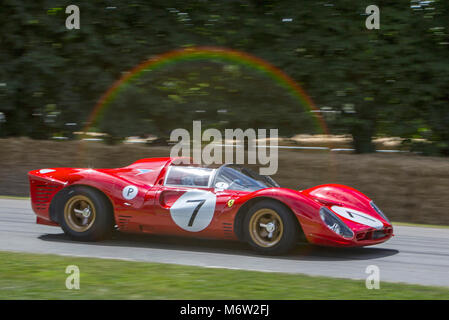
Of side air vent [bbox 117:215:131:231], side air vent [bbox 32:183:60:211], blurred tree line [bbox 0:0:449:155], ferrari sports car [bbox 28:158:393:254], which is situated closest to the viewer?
ferrari sports car [bbox 28:158:393:254]

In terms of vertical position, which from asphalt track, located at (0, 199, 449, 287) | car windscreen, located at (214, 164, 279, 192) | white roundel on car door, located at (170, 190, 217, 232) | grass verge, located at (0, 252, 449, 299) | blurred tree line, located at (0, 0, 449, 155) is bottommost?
asphalt track, located at (0, 199, 449, 287)

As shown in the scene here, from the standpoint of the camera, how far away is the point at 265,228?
6.32 meters

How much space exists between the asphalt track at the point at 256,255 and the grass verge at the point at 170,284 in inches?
17.0

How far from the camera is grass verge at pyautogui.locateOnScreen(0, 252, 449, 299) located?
4398 millimetres

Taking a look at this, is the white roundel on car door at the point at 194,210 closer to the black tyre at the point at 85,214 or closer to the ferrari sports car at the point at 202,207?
the ferrari sports car at the point at 202,207

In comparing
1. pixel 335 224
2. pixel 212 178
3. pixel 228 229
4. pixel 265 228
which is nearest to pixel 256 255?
pixel 265 228

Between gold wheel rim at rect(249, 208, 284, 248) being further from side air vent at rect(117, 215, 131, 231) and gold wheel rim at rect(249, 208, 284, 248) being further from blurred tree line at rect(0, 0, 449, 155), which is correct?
blurred tree line at rect(0, 0, 449, 155)

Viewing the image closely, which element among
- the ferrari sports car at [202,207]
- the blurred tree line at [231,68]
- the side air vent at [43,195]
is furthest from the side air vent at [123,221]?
the blurred tree line at [231,68]

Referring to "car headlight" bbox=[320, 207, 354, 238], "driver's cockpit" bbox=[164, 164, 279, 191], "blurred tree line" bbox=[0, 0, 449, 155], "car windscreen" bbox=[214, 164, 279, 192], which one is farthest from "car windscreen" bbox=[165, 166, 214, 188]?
→ "blurred tree line" bbox=[0, 0, 449, 155]

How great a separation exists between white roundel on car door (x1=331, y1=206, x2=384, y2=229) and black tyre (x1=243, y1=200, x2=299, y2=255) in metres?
0.54

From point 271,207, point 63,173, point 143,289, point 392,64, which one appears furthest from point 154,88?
point 143,289

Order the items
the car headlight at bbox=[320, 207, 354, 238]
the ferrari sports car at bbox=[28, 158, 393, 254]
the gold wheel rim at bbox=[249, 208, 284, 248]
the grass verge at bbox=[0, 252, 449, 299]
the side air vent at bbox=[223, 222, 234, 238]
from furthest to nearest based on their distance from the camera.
Result: 1. the side air vent at bbox=[223, 222, 234, 238]
2. the gold wheel rim at bbox=[249, 208, 284, 248]
3. the ferrari sports car at bbox=[28, 158, 393, 254]
4. the car headlight at bbox=[320, 207, 354, 238]
5. the grass verge at bbox=[0, 252, 449, 299]

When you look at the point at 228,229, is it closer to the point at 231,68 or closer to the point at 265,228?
the point at 265,228

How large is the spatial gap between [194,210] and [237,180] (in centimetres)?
63
